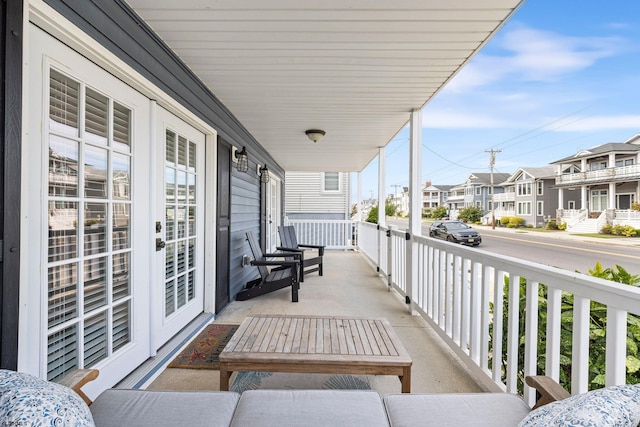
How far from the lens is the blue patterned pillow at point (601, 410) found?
710 mm

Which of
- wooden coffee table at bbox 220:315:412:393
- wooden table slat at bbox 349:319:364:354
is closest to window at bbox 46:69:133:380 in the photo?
wooden coffee table at bbox 220:315:412:393

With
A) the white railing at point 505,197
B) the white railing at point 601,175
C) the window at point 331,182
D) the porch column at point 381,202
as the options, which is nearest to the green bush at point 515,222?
the white railing at point 505,197

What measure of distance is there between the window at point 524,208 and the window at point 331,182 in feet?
22.9

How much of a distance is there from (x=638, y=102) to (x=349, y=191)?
905cm

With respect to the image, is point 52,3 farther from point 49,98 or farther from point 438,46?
point 438,46

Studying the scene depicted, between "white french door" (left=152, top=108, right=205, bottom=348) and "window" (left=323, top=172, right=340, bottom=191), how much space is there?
7.63 meters

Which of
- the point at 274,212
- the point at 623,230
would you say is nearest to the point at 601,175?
the point at 623,230

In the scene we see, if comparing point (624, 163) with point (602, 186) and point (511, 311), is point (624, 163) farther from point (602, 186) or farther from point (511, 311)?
point (511, 311)

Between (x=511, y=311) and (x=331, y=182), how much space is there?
913 centimetres

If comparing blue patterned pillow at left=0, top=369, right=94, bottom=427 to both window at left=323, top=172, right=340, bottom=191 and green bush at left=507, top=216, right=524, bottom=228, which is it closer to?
green bush at left=507, top=216, right=524, bottom=228

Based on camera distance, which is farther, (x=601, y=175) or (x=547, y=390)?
(x=601, y=175)

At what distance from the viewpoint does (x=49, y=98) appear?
4.60 feet

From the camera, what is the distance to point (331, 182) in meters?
10.7

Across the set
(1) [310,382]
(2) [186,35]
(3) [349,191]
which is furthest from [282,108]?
(3) [349,191]
